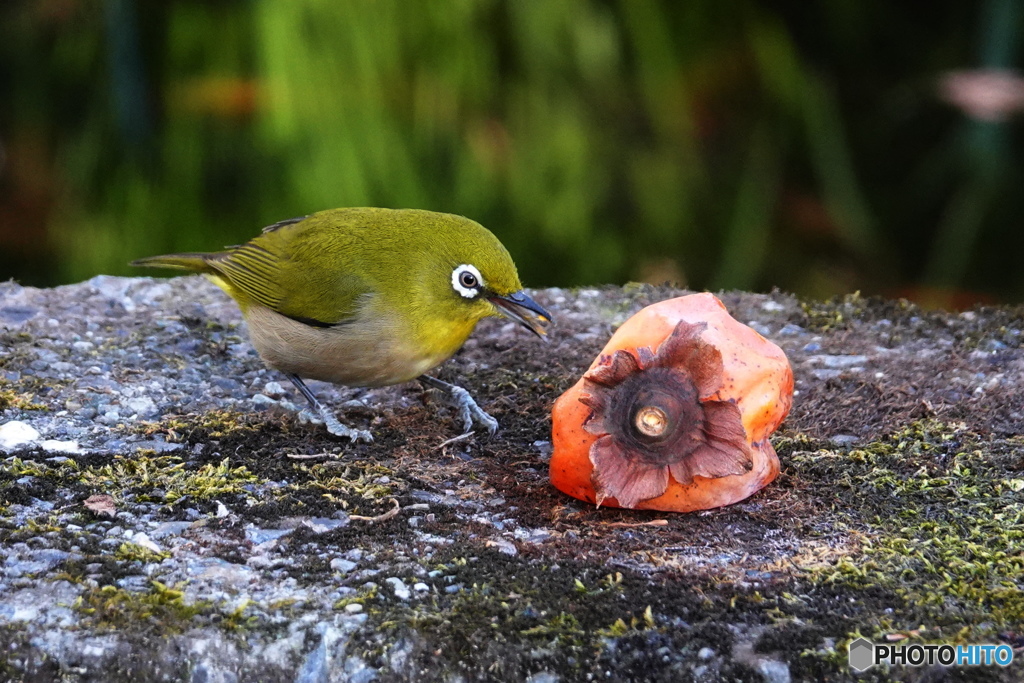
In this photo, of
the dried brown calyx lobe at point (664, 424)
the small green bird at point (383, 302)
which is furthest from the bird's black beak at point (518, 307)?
the dried brown calyx lobe at point (664, 424)

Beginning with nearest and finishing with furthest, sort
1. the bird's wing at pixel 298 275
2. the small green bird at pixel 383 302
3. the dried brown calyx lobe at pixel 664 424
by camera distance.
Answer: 1. the dried brown calyx lobe at pixel 664 424
2. the small green bird at pixel 383 302
3. the bird's wing at pixel 298 275

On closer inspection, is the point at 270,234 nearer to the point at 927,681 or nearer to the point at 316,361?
the point at 316,361

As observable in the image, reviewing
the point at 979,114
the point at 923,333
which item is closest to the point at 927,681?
the point at 923,333

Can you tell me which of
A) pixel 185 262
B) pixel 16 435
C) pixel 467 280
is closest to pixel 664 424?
pixel 467 280

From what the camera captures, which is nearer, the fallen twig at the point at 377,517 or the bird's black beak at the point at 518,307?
the fallen twig at the point at 377,517

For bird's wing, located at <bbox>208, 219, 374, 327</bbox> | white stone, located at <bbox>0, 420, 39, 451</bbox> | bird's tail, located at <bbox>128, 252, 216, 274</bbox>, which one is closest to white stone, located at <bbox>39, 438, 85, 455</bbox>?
white stone, located at <bbox>0, 420, 39, 451</bbox>

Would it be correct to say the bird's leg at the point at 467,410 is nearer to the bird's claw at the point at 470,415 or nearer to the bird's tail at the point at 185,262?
the bird's claw at the point at 470,415
